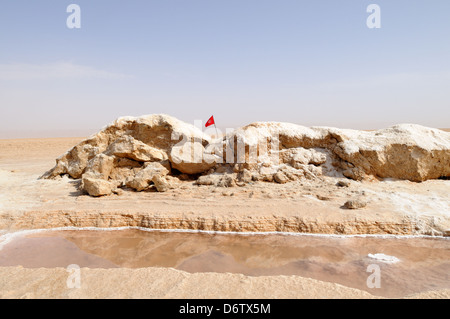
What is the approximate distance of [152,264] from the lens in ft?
11.5

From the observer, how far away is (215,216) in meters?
4.62

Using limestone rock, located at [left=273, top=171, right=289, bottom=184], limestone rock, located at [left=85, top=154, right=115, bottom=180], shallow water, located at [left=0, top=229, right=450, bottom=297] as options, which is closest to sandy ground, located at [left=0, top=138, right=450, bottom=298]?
limestone rock, located at [left=273, top=171, right=289, bottom=184]

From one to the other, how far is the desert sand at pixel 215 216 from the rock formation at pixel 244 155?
28 cm

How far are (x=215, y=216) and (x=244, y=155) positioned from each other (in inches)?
73.1

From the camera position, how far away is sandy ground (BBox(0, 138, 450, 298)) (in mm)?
2857

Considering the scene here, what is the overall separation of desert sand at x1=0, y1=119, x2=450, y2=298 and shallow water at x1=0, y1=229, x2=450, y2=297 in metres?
0.26

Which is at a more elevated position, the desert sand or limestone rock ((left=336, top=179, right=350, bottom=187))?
limestone rock ((left=336, top=179, right=350, bottom=187))

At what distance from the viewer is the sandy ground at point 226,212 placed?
2857mm

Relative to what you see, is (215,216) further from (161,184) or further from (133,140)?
(133,140)

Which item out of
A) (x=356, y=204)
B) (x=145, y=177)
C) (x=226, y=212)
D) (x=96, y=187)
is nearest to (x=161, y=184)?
→ (x=145, y=177)

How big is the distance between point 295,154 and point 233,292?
167 inches

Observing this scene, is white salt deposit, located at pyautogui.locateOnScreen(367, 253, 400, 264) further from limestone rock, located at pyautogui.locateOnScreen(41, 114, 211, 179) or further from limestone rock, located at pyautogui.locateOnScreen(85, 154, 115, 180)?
limestone rock, located at pyautogui.locateOnScreen(85, 154, 115, 180)
